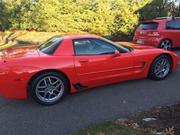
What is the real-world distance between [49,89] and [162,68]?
2928mm

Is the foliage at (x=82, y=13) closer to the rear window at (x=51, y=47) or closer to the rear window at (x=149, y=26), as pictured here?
the rear window at (x=149, y=26)

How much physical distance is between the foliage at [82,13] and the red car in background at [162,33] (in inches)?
148

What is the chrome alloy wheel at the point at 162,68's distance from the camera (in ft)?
22.4

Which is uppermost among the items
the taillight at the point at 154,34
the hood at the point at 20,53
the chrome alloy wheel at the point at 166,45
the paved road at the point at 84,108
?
the hood at the point at 20,53

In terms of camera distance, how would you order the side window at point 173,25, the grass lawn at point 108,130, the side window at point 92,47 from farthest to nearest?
the side window at point 173,25 → the side window at point 92,47 → the grass lawn at point 108,130

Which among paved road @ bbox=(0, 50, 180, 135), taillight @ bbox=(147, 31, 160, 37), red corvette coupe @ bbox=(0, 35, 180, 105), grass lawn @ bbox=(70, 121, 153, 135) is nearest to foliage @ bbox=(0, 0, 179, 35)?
taillight @ bbox=(147, 31, 160, 37)

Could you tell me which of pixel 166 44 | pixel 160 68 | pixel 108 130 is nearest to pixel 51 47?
pixel 108 130

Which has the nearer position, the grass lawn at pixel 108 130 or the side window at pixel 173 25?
the grass lawn at pixel 108 130

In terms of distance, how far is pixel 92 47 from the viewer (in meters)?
6.07

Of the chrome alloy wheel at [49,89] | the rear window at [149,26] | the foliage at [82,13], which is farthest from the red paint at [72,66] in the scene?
the foliage at [82,13]

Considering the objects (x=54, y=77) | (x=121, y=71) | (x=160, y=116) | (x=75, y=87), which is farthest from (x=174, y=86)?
(x=54, y=77)

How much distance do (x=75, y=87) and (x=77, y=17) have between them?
10.4m

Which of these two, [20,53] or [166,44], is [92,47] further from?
[166,44]

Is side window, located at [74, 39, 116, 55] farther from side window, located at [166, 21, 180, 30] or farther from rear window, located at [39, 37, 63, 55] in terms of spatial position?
side window, located at [166, 21, 180, 30]
